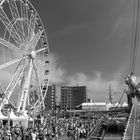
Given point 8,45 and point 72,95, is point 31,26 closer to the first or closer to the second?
point 8,45

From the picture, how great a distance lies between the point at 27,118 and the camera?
27906 millimetres

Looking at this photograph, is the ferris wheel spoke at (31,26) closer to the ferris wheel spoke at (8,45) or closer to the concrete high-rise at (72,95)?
the ferris wheel spoke at (8,45)

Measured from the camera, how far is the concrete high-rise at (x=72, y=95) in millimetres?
142000

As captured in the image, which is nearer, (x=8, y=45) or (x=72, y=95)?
(x=8, y=45)

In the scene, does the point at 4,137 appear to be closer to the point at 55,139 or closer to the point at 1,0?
the point at 55,139

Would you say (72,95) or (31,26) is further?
(72,95)

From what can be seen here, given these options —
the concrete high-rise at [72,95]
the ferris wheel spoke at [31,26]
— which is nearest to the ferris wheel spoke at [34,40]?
the ferris wheel spoke at [31,26]

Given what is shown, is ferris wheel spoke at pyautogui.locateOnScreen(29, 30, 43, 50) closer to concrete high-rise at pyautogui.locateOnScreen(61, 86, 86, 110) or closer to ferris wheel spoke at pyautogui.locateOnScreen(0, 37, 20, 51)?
ferris wheel spoke at pyautogui.locateOnScreen(0, 37, 20, 51)

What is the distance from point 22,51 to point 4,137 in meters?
16.4

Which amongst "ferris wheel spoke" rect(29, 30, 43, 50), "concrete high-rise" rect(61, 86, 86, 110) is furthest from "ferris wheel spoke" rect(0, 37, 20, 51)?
"concrete high-rise" rect(61, 86, 86, 110)

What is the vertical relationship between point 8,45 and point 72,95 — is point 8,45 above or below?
below

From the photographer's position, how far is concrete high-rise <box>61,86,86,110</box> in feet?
466

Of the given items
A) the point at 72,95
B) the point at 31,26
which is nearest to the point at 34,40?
the point at 31,26

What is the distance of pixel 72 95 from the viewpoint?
147750 millimetres
